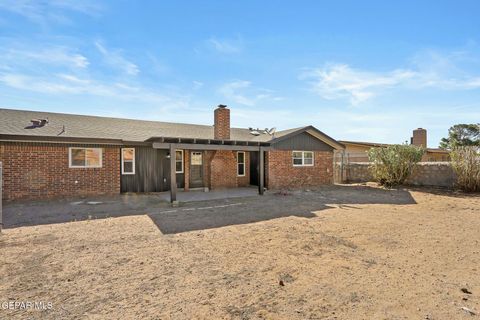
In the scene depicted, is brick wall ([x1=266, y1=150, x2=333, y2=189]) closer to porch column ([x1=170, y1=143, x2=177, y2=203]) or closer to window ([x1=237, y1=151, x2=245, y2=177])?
window ([x1=237, y1=151, x2=245, y2=177])

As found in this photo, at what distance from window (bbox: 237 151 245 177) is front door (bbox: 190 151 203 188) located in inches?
96.8

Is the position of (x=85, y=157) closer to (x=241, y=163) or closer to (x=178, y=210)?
(x=178, y=210)

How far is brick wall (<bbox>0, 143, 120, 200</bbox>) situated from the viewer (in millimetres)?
9734

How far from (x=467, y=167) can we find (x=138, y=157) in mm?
15651

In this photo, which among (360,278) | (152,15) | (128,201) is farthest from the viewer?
(128,201)

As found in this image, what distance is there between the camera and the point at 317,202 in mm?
10133

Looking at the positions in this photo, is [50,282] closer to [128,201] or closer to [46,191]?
[128,201]

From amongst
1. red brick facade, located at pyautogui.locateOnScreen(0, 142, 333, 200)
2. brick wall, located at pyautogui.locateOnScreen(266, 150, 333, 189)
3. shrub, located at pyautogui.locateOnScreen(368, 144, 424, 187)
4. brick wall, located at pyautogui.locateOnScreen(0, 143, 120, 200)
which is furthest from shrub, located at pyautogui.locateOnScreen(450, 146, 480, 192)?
brick wall, located at pyautogui.locateOnScreen(0, 143, 120, 200)

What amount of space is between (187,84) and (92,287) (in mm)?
11964

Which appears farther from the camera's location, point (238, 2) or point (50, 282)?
point (238, 2)

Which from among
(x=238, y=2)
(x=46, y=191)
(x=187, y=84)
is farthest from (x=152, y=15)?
(x=46, y=191)

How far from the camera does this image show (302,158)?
15.5 m

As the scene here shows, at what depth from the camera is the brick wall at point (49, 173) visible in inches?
383

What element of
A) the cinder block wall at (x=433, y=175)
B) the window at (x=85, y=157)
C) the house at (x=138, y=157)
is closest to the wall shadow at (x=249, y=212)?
the house at (x=138, y=157)
